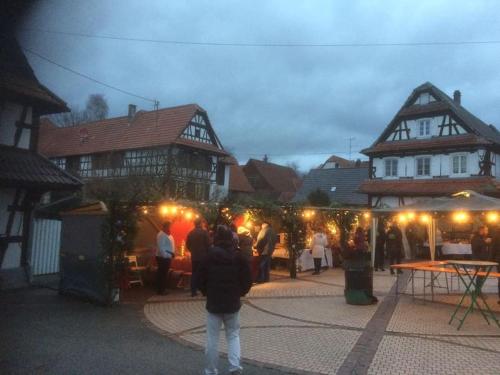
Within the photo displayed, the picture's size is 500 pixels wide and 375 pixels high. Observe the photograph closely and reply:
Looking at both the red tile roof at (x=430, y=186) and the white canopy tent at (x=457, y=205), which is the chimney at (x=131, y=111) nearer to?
the red tile roof at (x=430, y=186)

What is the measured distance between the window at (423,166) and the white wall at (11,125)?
22.6 meters

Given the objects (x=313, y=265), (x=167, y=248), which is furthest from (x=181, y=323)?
(x=313, y=265)

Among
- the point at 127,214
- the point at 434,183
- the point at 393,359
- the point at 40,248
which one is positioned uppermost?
the point at 434,183

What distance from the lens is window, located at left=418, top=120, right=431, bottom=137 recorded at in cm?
2720

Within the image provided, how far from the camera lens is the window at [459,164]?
82.5 ft

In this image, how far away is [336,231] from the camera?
56.3ft

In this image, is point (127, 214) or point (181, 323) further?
point (127, 214)

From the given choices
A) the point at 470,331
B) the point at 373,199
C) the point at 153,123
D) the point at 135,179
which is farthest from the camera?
the point at 153,123

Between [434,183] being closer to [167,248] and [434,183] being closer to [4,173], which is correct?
[167,248]

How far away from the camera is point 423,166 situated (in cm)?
2705

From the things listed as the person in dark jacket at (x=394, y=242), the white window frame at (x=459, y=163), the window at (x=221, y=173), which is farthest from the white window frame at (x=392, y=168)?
the person in dark jacket at (x=394, y=242)

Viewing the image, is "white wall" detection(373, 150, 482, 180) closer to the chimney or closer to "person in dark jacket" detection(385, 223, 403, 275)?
"person in dark jacket" detection(385, 223, 403, 275)

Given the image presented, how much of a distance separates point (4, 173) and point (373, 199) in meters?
23.6

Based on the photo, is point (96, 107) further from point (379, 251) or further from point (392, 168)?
point (392, 168)
